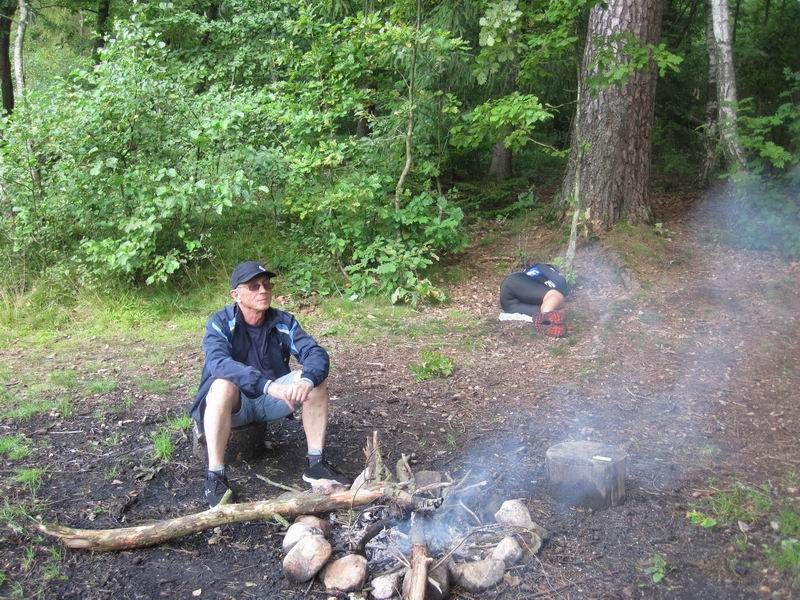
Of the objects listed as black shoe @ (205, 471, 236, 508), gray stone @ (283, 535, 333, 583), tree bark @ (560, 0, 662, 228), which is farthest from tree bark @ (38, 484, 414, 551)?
tree bark @ (560, 0, 662, 228)

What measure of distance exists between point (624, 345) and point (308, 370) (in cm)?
346

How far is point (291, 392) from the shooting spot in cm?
364

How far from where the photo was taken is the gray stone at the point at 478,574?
115 inches

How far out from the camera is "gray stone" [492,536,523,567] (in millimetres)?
3023

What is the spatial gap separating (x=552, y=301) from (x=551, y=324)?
0.29m

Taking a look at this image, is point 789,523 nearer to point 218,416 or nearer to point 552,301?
point 218,416

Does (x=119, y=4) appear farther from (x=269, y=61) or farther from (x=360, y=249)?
(x=360, y=249)

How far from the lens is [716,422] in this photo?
4516 millimetres

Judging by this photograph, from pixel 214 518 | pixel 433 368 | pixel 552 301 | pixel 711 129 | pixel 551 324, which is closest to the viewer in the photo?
pixel 214 518

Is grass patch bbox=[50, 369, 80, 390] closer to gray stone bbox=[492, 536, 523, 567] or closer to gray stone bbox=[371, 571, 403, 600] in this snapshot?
gray stone bbox=[371, 571, 403, 600]

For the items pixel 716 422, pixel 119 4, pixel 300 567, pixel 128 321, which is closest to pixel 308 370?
pixel 300 567

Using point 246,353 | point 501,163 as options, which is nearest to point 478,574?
point 246,353

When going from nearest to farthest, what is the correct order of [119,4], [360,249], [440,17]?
[360,249]
[440,17]
[119,4]

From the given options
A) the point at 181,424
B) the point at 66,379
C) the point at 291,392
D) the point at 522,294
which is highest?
the point at 291,392
